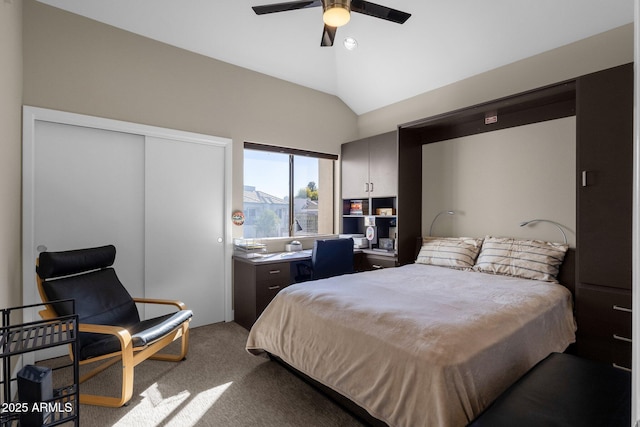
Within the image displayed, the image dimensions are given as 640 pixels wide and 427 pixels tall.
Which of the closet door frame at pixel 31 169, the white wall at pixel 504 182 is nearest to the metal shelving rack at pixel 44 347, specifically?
the closet door frame at pixel 31 169

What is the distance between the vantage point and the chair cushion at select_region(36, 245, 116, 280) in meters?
2.27

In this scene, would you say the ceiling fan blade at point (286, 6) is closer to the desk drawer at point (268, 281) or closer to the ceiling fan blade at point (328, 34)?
the ceiling fan blade at point (328, 34)

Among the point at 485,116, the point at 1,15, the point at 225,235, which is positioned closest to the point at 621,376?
the point at 485,116

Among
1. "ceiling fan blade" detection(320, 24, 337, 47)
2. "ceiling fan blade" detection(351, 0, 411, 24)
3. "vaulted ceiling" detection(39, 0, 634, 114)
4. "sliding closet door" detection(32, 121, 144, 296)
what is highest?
"vaulted ceiling" detection(39, 0, 634, 114)

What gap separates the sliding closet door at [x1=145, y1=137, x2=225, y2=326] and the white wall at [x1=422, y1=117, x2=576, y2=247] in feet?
8.34

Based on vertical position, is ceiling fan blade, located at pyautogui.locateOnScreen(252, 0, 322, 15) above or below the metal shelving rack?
above

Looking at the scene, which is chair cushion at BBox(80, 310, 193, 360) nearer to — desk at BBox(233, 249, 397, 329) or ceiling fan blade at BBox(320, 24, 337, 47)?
desk at BBox(233, 249, 397, 329)

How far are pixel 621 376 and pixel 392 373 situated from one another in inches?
43.8

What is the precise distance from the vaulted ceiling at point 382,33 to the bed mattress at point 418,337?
7.23ft

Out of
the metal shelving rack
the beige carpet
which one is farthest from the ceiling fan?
the beige carpet

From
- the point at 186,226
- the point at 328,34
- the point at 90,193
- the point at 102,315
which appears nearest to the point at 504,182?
the point at 328,34

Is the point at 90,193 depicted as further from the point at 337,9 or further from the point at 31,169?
the point at 337,9

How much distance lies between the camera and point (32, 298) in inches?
106

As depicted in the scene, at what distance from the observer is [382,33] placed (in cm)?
347
